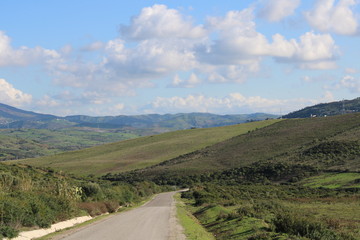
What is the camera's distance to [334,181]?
7044cm

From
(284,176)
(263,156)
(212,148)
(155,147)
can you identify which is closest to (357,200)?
(284,176)

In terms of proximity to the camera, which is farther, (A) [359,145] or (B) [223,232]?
(A) [359,145]

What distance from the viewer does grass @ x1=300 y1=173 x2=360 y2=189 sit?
6562cm

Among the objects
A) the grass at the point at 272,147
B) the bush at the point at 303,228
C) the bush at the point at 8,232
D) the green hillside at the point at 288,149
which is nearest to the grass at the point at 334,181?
the green hillside at the point at 288,149

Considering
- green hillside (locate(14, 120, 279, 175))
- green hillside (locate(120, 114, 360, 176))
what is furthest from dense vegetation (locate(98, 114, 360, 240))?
green hillside (locate(14, 120, 279, 175))

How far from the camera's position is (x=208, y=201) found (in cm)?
5266

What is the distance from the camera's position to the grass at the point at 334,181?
65625 mm

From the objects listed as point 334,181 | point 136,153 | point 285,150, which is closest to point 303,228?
point 334,181

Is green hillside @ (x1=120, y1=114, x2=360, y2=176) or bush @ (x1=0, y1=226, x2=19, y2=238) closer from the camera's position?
bush @ (x1=0, y1=226, x2=19, y2=238)

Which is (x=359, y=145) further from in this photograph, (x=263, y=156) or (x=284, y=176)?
(x=263, y=156)

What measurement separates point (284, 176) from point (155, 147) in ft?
274

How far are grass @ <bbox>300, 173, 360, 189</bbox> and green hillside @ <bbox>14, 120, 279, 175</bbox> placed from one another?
2718 inches

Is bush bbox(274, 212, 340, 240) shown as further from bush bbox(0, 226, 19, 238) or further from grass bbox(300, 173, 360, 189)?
grass bbox(300, 173, 360, 189)

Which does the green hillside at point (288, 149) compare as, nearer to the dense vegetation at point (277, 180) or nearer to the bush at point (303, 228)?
the dense vegetation at point (277, 180)
